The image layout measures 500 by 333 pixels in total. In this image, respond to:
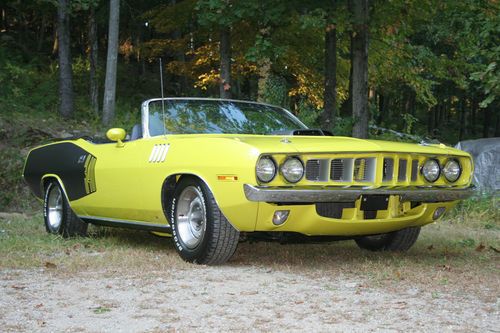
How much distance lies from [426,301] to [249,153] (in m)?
1.65

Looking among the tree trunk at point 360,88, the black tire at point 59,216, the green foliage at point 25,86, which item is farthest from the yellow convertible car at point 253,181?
the green foliage at point 25,86

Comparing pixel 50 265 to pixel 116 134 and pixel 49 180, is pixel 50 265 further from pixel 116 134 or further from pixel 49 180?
pixel 49 180

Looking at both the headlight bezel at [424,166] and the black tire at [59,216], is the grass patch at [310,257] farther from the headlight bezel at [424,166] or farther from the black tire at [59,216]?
the headlight bezel at [424,166]

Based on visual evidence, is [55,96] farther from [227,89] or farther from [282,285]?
[282,285]

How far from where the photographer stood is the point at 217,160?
5406 millimetres

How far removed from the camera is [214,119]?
6.66 m

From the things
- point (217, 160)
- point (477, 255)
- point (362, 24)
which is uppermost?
point (362, 24)

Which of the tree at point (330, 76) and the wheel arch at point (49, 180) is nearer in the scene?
the wheel arch at point (49, 180)

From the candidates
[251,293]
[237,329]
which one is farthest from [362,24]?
[237,329]

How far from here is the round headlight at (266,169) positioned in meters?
5.19

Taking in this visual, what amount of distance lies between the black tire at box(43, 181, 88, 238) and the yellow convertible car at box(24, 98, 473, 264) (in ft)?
1.36

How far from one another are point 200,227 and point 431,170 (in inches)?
76.9

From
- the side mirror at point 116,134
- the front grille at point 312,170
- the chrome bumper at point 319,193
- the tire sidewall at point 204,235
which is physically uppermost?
the side mirror at point 116,134

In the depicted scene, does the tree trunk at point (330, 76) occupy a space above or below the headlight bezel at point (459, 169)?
above
